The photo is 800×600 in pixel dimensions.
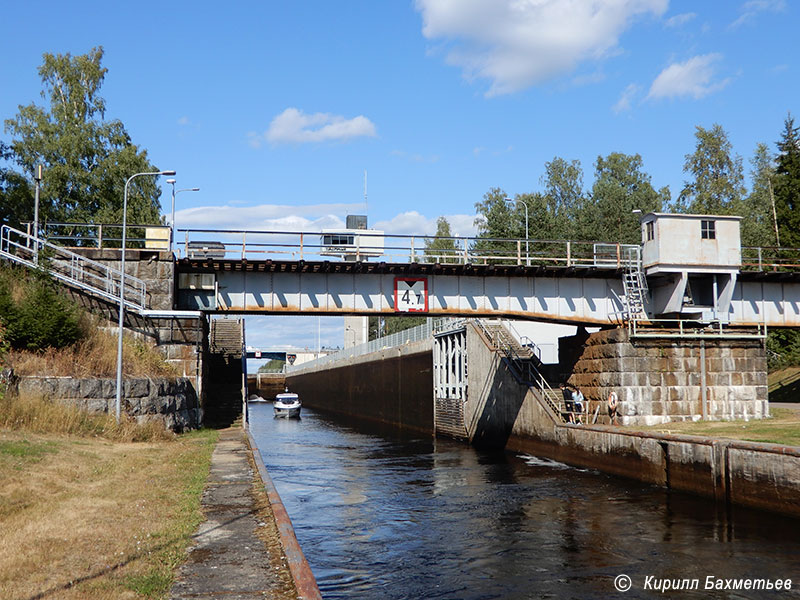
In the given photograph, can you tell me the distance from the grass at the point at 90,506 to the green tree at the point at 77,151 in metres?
39.0

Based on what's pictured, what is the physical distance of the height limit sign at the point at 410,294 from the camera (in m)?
→ 35.0

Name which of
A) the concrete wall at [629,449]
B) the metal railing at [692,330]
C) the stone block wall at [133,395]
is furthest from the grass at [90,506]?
the metal railing at [692,330]

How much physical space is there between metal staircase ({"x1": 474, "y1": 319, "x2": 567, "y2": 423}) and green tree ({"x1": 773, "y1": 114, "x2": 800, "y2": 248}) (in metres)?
29.9

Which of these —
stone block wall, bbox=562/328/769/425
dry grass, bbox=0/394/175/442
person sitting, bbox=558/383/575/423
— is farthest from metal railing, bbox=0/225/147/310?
stone block wall, bbox=562/328/769/425

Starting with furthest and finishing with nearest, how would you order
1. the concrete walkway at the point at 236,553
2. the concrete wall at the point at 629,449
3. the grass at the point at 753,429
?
the grass at the point at 753,429, the concrete wall at the point at 629,449, the concrete walkway at the point at 236,553

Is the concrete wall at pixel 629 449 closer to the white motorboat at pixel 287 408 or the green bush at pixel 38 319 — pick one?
the green bush at pixel 38 319

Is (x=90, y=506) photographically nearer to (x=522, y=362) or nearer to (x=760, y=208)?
(x=522, y=362)

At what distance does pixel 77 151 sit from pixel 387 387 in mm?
33010

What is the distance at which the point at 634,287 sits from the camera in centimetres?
3575

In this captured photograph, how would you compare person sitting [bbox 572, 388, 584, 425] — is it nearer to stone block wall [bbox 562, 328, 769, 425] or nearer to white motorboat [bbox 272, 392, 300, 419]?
stone block wall [bbox 562, 328, 769, 425]

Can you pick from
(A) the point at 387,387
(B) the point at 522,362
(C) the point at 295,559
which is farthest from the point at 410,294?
(A) the point at 387,387

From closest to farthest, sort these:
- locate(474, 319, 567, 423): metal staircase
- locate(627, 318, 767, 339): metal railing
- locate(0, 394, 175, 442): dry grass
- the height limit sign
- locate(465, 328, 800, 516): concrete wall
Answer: locate(465, 328, 800, 516): concrete wall < locate(0, 394, 175, 442): dry grass < locate(627, 318, 767, 339): metal railing < the height limit sign < locate(474, 319, 567, 423): metal staircase

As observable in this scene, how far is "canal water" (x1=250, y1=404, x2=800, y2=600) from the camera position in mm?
14115

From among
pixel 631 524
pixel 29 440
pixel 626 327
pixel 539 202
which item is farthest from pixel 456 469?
pixel 539 202
